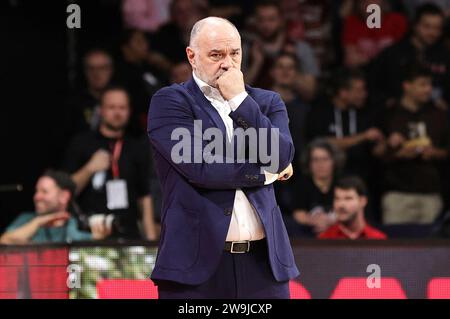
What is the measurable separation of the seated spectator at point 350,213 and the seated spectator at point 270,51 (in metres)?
1.83

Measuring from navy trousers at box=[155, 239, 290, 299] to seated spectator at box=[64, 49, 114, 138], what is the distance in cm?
460

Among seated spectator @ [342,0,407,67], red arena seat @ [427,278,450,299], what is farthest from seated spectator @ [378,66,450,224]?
red arena seat @ [427,278,450,299]

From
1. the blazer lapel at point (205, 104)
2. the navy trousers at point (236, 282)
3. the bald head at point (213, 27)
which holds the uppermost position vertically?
the bald head at point (213, 27)

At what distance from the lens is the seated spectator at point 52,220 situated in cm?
696

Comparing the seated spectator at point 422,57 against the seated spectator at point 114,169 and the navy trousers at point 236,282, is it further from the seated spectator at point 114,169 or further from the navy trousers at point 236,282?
the navy trousers at point 236,282

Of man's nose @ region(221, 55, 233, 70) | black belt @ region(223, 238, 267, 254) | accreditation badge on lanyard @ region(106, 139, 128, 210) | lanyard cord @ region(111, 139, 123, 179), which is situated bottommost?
black belt @ region(223, 238, 267, 254)

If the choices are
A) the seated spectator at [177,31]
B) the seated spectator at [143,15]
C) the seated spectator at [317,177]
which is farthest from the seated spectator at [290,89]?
the seated spectator at [143,15]

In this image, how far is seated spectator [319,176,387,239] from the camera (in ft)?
22.7

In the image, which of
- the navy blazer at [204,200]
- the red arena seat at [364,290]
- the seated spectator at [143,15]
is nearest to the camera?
the navy blazer at [204,200]

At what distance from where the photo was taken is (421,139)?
8.37 m

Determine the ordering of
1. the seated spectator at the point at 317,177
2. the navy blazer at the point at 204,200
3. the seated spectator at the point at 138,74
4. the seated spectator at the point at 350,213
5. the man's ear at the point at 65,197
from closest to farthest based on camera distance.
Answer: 1. the navy blazer at the point at 204,200
2. the seated spectator at the point at 350,213
3. the man's ear at the point at 65,197
4. the seated spectator at the point at 317,177
5. the seated spectator at the point at 138,74

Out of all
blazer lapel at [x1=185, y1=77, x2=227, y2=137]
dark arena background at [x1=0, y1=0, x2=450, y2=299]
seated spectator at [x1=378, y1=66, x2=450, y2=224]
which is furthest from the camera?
seated spectator at [x1=378, y1=66, x2=450, y2=224]

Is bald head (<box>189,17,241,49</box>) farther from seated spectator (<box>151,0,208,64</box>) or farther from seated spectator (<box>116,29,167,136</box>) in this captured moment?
seated spectator (<box>151,0,208,64</box>)
